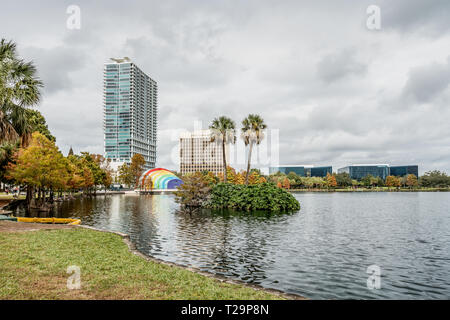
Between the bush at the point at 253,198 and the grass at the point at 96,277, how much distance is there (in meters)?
29.9

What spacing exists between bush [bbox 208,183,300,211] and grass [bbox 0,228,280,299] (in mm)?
29926

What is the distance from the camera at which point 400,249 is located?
1744cm

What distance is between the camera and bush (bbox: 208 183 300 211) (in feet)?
138

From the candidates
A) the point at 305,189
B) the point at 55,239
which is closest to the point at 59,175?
the point at 55,239

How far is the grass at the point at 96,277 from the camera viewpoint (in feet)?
25.7

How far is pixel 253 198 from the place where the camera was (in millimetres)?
42656

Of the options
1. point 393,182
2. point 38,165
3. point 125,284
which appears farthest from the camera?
point 393,182

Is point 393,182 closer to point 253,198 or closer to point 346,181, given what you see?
point 346,181

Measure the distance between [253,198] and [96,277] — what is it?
3446cm

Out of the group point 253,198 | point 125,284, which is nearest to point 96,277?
point 125,284

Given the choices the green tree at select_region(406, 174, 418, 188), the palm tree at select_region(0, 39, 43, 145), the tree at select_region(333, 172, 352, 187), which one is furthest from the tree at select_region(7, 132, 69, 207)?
the green tree at select_region(406, 174, 418, 188)

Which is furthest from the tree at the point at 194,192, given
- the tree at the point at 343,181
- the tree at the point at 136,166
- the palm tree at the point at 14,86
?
the tree at the point at 343,181
